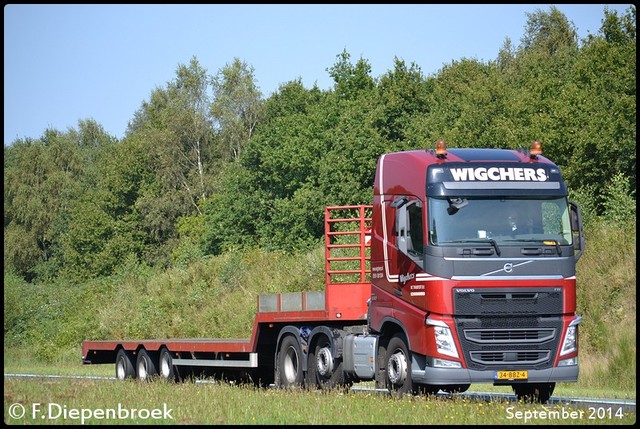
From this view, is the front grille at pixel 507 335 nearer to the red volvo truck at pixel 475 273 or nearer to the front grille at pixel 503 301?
the red volvo truck at pixel 475 273

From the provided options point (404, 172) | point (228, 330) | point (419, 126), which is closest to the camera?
point (404, 172)

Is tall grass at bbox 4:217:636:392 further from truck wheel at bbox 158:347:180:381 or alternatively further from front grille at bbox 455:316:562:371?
truck wheel at bbox 158:347:180:381

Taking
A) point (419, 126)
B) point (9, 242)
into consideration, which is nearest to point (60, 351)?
point (419, 126)

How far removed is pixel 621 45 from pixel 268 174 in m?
30.5

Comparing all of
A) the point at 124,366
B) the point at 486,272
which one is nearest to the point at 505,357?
the point at 486,272

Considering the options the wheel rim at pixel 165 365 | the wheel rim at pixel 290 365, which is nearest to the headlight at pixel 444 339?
the wheel rim at pixel 290 365

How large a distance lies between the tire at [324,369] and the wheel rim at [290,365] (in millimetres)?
552

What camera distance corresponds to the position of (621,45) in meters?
49.8

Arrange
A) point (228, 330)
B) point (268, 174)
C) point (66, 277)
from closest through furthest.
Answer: point (228, 330), point (268, 174), point (66, 277)

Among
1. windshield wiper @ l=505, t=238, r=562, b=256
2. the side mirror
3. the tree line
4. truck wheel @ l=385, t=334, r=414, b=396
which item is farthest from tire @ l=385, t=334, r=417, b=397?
the tree line

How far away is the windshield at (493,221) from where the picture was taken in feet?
55.9

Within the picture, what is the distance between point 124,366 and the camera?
2698 cm

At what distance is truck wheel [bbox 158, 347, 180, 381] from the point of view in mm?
25125

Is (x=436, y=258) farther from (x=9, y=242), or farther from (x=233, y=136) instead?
(x=9, y=242)
